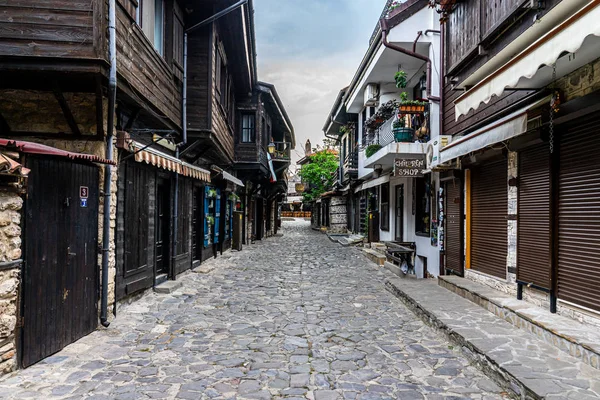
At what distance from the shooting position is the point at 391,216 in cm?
1472

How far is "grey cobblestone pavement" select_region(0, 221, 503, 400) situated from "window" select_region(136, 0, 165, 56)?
471 cm

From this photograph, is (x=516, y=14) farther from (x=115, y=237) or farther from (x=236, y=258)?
(x=236, y=258)

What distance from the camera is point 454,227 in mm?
8570

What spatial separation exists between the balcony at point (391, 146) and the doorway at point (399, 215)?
1159 mm

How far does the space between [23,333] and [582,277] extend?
239 inches

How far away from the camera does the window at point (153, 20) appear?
6.79 metres

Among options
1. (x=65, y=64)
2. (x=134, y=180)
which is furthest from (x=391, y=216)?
(x=65, y=64)

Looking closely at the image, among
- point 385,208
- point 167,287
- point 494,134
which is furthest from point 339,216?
point 494,134

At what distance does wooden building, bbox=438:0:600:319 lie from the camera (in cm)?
441

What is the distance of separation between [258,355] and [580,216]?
4.14 m

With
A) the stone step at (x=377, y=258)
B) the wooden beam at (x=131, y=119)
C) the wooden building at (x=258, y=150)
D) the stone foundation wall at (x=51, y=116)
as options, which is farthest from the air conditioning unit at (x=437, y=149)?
the wooden building at (x=258, y=150)

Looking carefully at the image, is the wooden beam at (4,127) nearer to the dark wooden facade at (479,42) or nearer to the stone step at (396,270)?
the dark wooden facade at (479,42)

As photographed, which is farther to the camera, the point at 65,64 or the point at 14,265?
the point at 65,64

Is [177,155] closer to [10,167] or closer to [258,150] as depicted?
[10,167]
